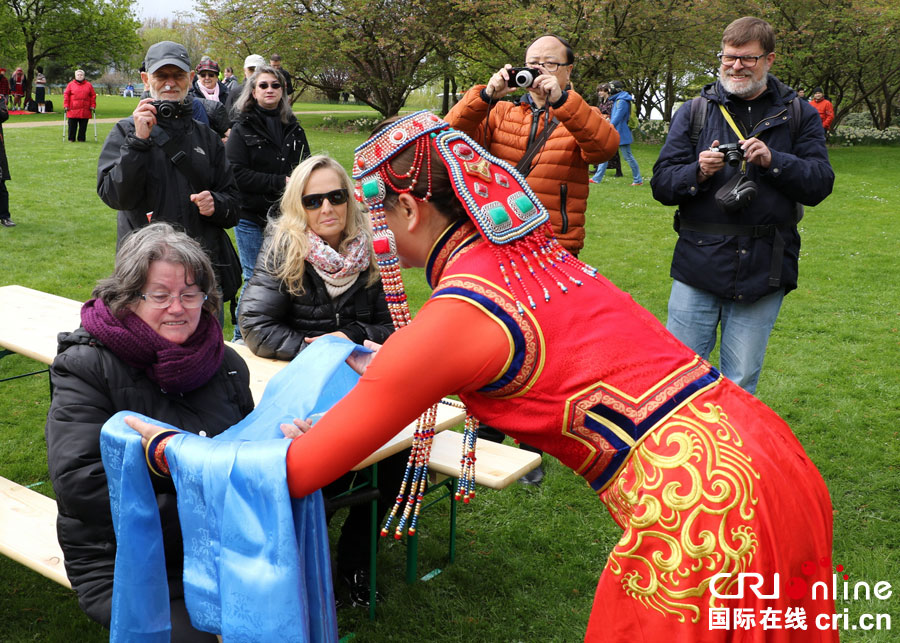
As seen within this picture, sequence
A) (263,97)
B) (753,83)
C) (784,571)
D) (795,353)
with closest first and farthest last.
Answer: (784,571)
(753,83)
(263,97)
(795,353)

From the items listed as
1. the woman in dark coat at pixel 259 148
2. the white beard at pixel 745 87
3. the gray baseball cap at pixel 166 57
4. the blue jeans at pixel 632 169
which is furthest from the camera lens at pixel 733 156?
the blue jeans at pixel 632 169

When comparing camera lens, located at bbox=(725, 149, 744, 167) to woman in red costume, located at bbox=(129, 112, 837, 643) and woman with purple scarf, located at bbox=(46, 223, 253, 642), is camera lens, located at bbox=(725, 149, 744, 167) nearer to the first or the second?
woman in red costume, located at bbox=(129, 112, 837, 643)

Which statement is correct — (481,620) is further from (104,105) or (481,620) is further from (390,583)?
(104,105)

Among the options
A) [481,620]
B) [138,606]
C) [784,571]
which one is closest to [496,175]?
[784,571]

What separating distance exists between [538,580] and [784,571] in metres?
2.24

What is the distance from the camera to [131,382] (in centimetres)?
278

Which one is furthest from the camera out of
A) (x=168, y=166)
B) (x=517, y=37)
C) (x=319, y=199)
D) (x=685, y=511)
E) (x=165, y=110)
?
(x=517, y=37)

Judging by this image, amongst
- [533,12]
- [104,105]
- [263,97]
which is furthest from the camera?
[104,105]

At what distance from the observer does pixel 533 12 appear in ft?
69.4

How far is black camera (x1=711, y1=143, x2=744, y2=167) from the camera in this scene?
3833 millimetres

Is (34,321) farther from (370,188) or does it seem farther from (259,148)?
(370,188)

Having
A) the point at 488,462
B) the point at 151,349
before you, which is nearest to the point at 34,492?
the point at 151,349

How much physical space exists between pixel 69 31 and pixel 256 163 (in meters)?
35.4

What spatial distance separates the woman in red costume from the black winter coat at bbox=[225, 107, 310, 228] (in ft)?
15.6
